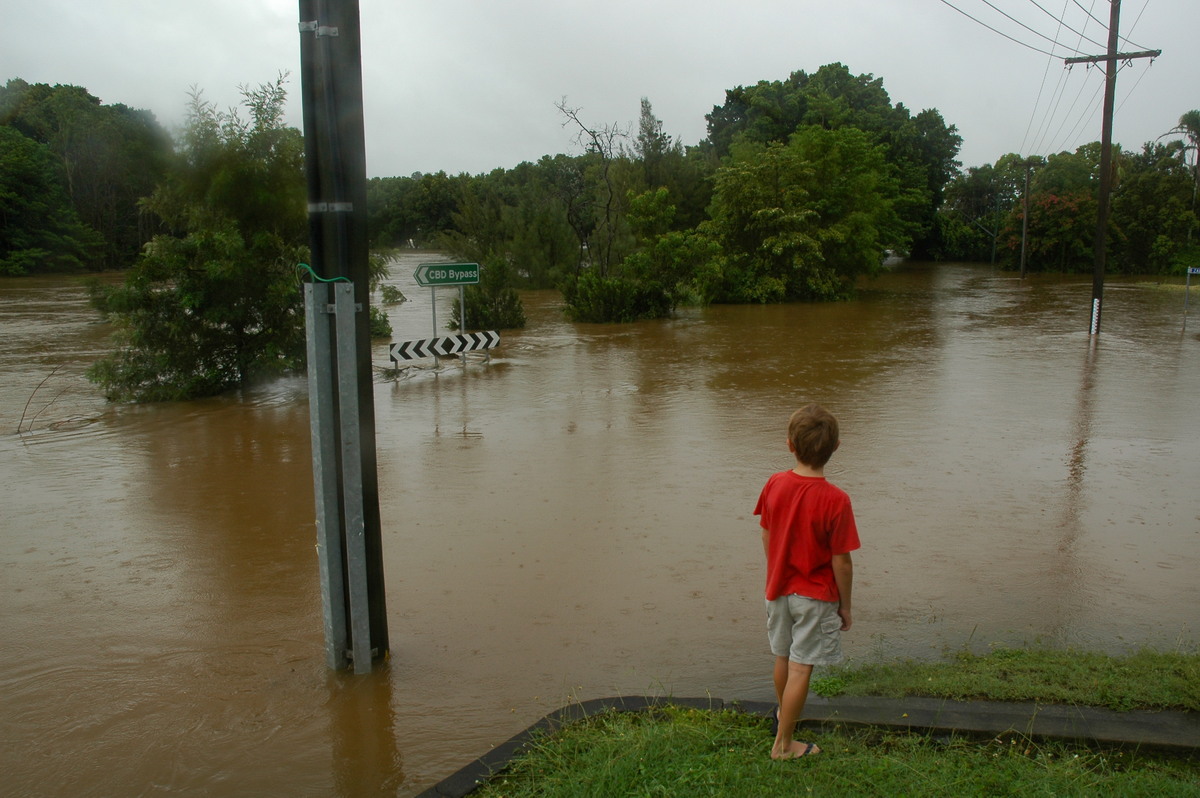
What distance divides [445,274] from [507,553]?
10.7 meters

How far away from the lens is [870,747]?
12.4 ft

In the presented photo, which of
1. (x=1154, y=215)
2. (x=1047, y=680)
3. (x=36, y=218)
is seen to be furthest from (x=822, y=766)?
(x=1154, y=215)

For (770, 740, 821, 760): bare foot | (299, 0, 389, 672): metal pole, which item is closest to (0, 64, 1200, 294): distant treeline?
(299, 0, 389, 672): metal pole

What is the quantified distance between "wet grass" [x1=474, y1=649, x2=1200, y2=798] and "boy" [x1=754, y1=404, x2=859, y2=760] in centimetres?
24

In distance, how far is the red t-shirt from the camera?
3617 mm

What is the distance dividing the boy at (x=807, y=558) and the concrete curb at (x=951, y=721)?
1.23ft

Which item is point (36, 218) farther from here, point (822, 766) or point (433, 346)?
point (822, 766)

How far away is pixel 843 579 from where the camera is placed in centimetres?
364

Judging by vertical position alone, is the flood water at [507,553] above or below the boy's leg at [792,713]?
below

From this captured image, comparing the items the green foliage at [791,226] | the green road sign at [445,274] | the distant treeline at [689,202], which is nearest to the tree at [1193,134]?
the distant treeline at [689,202]

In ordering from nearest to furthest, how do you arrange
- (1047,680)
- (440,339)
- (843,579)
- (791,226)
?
(843,579) → (1047,680) → (440,339) → (791,226)

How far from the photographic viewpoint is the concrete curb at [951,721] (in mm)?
3713

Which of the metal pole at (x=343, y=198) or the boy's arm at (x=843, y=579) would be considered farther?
the metal pole at (x=343, y=198)

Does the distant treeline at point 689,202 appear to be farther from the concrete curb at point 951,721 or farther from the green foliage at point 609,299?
the concrete curb at point 951,721
